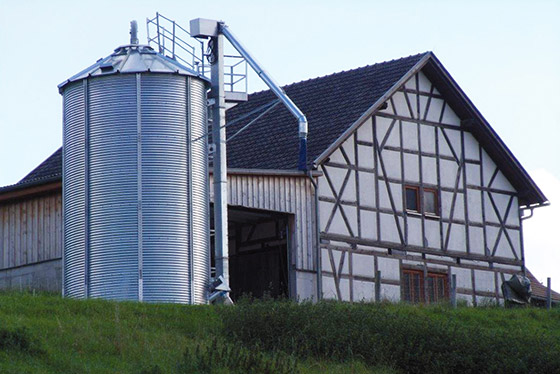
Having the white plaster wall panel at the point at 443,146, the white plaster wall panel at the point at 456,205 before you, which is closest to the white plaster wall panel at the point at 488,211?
the white plaster wall panel at the point at 456,205

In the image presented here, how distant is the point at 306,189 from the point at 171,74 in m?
7.24

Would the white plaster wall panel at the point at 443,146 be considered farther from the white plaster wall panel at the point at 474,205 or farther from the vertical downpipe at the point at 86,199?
the vertical downpipe at the point at 86,199

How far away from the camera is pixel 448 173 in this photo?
4069 cm

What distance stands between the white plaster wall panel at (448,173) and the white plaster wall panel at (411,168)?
108 cm

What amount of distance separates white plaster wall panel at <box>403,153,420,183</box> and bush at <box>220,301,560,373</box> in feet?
41.5

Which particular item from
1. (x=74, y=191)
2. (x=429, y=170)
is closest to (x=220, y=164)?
(x=74, y=191)

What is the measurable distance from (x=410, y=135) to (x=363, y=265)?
4.65 meters

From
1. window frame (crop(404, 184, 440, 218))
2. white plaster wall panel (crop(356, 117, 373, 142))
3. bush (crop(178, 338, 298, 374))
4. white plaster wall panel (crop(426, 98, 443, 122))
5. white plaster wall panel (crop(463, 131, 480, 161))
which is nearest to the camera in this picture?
bush (crop(178, 338, 298, 374))

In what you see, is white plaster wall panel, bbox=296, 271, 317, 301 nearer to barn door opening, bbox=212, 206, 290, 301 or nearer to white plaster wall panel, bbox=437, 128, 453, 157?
barn door opening, bbox=212, 206, 290, 301

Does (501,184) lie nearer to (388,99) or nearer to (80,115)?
(388,99)

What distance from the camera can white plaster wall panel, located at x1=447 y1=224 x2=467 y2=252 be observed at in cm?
4022

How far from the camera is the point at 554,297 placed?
50.1 meters

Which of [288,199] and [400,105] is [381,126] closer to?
[400,105]

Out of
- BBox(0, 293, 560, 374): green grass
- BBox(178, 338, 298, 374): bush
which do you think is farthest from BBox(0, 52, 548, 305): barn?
BBox(178, 338, 298, 374): bush
